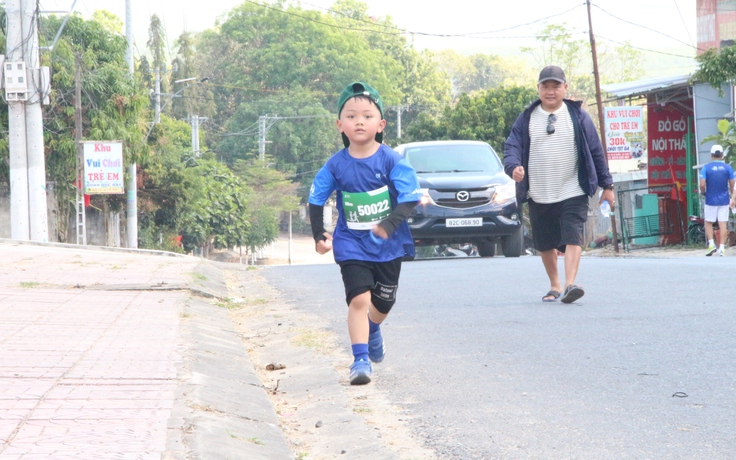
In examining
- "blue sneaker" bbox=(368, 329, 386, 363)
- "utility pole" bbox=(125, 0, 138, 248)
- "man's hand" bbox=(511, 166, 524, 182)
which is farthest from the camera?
"utility pole" bbox=(125, 0, 138, 248)

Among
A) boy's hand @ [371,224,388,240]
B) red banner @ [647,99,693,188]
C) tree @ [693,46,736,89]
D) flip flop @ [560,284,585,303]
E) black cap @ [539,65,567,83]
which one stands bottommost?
flip flop @ [560,284,585,303]

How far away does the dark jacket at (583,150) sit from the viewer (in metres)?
7.79

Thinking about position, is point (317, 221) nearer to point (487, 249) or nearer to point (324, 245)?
point (324, 245)

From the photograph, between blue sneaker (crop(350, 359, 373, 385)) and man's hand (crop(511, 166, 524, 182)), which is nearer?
blue sneaker (crop(350, 359, 373, 385))

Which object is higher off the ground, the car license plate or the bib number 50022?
the bib number 50022

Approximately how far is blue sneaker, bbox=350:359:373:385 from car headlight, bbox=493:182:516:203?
8899 mm

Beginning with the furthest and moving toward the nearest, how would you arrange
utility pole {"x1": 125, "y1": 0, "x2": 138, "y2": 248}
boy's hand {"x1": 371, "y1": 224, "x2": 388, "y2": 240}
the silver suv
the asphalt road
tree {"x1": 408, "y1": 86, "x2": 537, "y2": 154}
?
tree {"x1": 408, "y1": 86, "x2": 537, "y2": 154}, utility pole {"x1": 125, "y1": 0, "x2": 138, "y2": 248}, the silver suv, boy's hand {"x1": 371, "y1": 224, "x2": 388, "y2": 240}, the asphalt road

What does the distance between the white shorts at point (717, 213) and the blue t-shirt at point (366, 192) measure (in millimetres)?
12523

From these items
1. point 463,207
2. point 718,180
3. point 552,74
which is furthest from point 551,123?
point 718,180

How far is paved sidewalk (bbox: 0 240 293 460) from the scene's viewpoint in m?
3.64

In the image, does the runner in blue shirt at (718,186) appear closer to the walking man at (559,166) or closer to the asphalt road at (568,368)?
the asphalt road at (568,368)

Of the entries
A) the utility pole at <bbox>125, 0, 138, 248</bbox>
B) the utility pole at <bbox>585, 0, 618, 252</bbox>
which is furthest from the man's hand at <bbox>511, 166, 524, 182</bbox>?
the utility pole at <bbox>125, 0, 138, 248</bbox>

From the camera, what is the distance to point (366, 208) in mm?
5242

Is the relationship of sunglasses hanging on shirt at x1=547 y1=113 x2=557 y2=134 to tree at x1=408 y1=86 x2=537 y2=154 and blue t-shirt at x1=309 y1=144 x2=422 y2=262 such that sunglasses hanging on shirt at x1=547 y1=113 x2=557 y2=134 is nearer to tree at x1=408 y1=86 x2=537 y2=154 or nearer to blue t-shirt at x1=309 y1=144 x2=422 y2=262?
blue t-shirt at x1=309 y1=144 x2=422 y2=262
